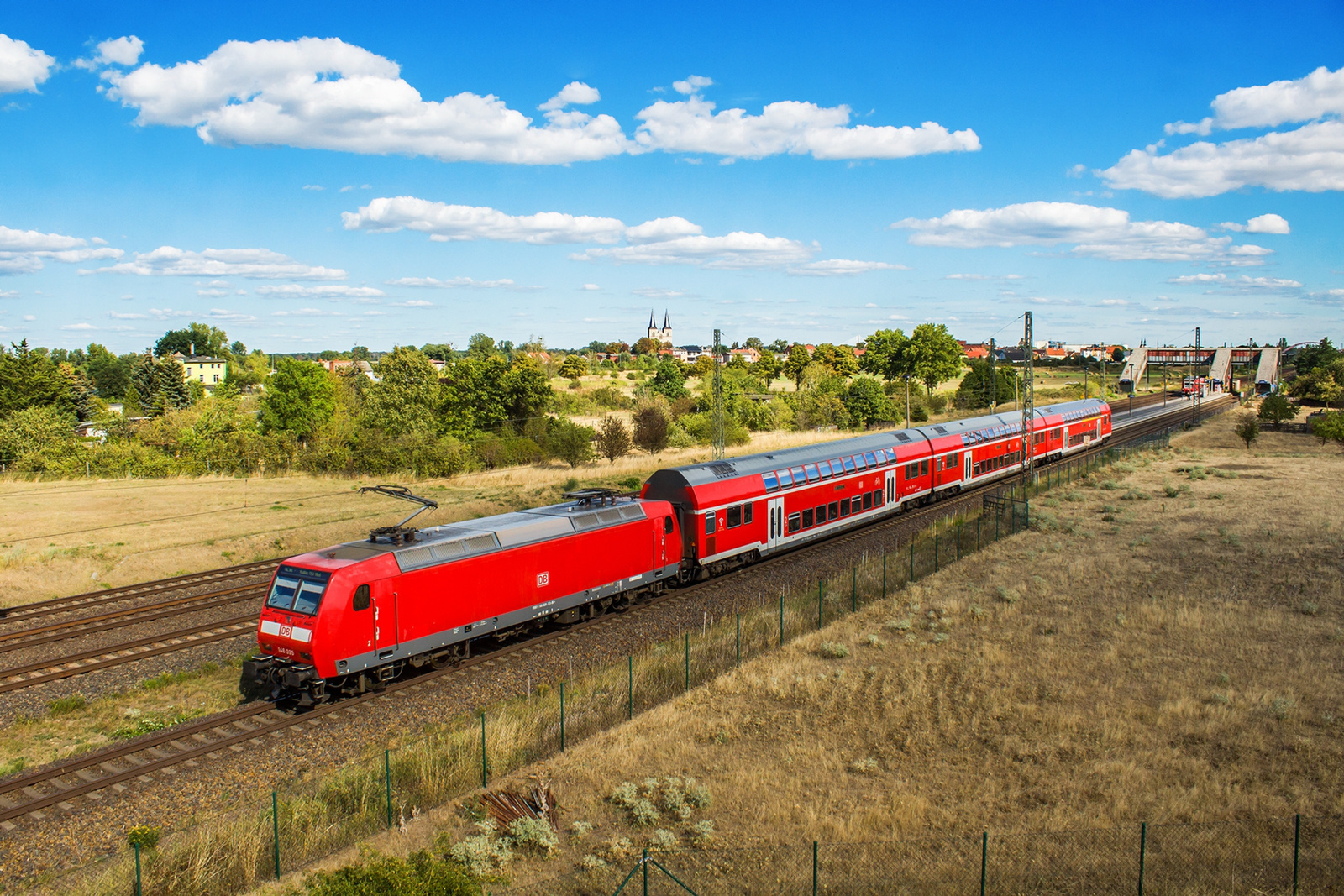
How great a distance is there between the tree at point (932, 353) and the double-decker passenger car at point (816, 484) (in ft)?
165

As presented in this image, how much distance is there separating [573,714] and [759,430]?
239 ft

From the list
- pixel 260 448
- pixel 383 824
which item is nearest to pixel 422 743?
pixel 383 824

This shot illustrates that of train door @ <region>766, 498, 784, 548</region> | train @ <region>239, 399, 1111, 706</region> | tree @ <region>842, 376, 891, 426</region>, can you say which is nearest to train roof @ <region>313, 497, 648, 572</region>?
train @ <region>239, 399, 1111, 706</region>

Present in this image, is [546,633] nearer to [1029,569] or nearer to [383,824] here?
[383,824]

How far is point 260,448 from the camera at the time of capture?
61125 millimetres

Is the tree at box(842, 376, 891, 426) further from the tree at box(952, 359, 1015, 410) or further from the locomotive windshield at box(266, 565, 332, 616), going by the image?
the locomotive windshield at box(266, 565, 332, 616)

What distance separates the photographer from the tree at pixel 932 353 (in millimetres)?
101438

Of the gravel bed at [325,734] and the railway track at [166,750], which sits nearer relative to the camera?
the gravel bed at [325,734]

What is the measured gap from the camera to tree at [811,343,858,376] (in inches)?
5443

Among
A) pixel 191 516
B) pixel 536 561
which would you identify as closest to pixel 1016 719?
pixel 536 561

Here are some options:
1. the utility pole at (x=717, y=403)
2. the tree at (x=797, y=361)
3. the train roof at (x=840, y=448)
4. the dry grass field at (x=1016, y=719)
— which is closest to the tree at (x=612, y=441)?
the utility pole at (x=717, y=403)

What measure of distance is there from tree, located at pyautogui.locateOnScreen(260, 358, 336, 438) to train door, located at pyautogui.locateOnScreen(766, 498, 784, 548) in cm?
5944

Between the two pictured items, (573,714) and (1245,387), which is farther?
(1245,387)

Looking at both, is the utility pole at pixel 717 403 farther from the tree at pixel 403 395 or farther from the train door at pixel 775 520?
the tree at pixel 403 395
